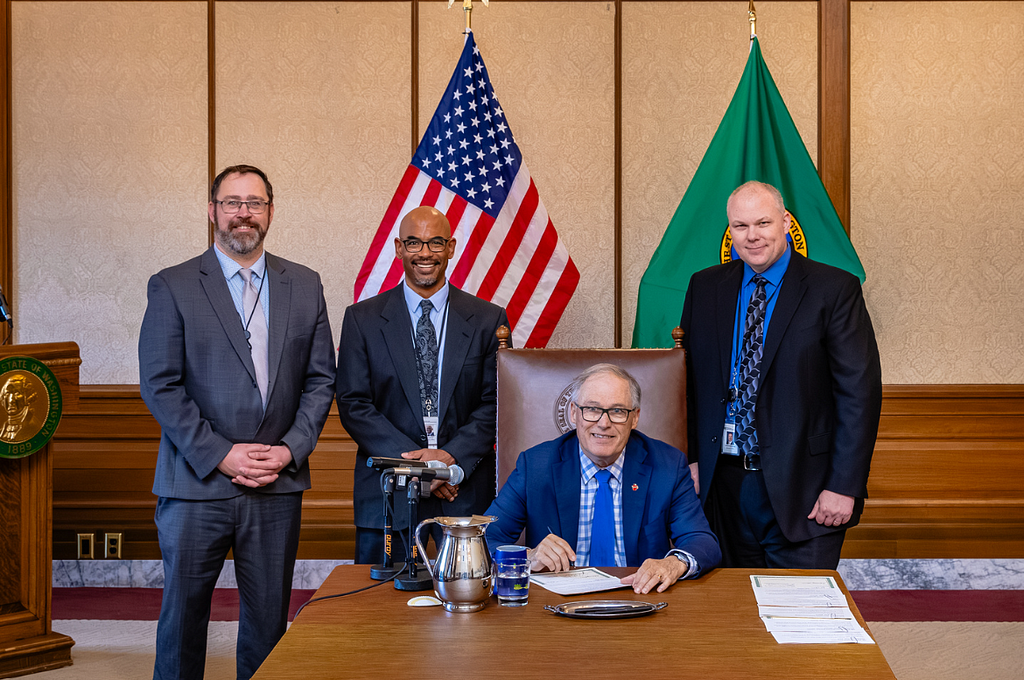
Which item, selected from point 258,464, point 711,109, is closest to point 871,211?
point 711,109

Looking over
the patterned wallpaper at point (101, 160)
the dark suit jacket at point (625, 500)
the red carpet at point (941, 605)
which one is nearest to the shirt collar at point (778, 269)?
the dark suit jacket at point (625, 500)

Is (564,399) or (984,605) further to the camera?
(984,605)

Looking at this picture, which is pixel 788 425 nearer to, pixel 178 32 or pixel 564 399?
pixel 564 399

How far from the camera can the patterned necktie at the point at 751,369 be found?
269 cm

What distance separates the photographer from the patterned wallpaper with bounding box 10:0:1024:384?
4.52 meters

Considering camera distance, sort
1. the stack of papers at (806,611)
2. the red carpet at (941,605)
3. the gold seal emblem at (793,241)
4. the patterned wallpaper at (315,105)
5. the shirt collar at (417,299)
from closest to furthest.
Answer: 1. the stack of papers at (806,611)
2. the shirt collar at (417,299)
3. the gold seal emblem at (793,241)
4. the red carpet at (941,605)
5. the patterned wallpaper at (315,105)

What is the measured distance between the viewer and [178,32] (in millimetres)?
4520

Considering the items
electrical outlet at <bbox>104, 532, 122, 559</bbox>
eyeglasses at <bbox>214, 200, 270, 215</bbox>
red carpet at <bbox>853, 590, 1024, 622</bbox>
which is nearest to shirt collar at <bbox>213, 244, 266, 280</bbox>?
eyeglasses at <bbox>214, 200, 270, 215</bbox>

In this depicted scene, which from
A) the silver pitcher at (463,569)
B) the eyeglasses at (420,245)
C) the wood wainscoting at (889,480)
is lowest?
the wood wainscoting at (889,480)

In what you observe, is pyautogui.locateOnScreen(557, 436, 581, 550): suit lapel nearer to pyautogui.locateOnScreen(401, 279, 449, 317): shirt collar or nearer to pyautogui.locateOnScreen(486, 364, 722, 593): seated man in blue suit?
pyautogui.locateOnScreen(486, 364, 722, 593): seated man in blue suit

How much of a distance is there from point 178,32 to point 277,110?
2.03ft

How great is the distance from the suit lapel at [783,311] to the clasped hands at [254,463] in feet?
4.82

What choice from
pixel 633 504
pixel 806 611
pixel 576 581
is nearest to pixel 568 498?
pixel 633 504

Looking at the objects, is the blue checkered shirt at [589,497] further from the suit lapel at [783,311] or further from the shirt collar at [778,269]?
the shirt collar at [778,269]
